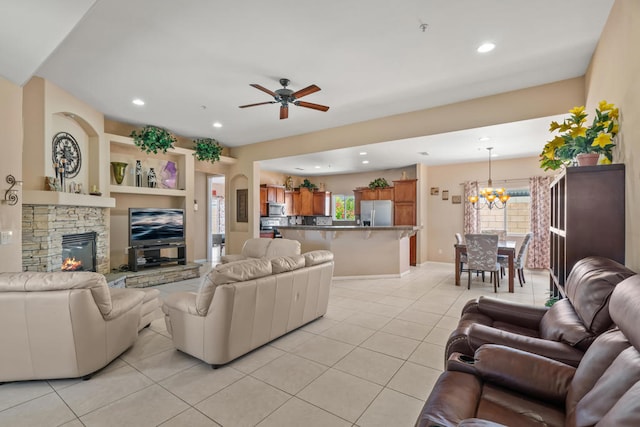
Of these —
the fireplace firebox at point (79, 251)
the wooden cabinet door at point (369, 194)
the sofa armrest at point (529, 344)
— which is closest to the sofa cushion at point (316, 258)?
the sofa armrest at point (529, 344)

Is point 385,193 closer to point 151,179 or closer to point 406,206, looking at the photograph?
point 406,206

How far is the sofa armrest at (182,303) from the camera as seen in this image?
253cm

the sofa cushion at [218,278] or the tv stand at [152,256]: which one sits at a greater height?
the sofa cushion at [218,278]

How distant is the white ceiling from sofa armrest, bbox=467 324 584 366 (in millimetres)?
2547

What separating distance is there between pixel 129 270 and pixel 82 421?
399 centimetres

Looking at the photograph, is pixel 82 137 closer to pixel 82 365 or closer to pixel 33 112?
pixel 33 112

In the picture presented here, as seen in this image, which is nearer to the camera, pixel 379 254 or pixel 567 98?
pixel 567 98

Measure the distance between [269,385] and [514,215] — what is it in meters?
7.13

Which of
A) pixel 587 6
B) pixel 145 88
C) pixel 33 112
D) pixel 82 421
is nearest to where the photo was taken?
pixel 82 421

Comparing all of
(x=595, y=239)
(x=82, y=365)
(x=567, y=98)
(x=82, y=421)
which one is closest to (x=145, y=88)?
(x=82, y=365)

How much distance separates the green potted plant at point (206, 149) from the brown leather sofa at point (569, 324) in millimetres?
6000

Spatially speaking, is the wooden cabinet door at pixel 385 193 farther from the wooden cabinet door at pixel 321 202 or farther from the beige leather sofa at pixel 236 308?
the beige leather sofa at pixel 236 308

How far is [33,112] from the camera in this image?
12.3 feet

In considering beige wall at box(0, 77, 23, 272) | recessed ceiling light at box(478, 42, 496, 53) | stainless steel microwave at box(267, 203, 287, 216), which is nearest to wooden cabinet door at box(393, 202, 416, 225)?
stainless steel microwave at box(267, 203, 287, 216)
